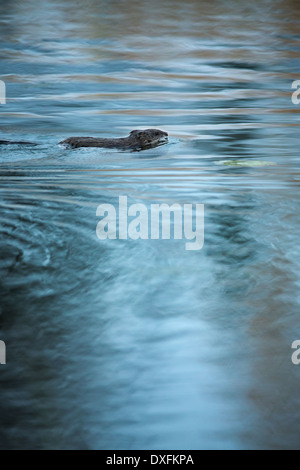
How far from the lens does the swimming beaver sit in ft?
18.2

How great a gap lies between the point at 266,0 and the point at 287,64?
6.51 meters

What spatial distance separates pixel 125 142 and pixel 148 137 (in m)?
0.26

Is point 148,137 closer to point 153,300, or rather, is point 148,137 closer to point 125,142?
point 125,142

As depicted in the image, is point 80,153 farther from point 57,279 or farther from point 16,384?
point 16,384

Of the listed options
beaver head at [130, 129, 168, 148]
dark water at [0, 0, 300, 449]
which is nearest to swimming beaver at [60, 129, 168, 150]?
beaver head at [130, 129, 168, 148]

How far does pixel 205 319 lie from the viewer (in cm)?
208

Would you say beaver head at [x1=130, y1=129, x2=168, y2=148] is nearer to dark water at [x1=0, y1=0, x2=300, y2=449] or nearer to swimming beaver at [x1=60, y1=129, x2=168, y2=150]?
swimming beaver at [x1=60, y1=129, x2=168, y2=150]

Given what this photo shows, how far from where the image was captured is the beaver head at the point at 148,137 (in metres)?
5.69

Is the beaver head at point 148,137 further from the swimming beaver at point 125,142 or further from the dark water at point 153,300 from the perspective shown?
the dark water at point 153,300

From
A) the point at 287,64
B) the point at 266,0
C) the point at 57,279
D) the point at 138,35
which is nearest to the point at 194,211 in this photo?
the point at 57,279

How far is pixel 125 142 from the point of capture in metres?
5.65

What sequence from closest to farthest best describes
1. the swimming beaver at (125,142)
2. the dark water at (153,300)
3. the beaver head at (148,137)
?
1. the dark water at (153,300)
2. the swimming beaver at (125,142)
3. the beaver head at (148,137)

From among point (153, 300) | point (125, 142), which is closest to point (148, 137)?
point (125, 142)

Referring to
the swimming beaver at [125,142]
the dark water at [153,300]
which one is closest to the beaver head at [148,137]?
the swimming beaver at [125,142]
